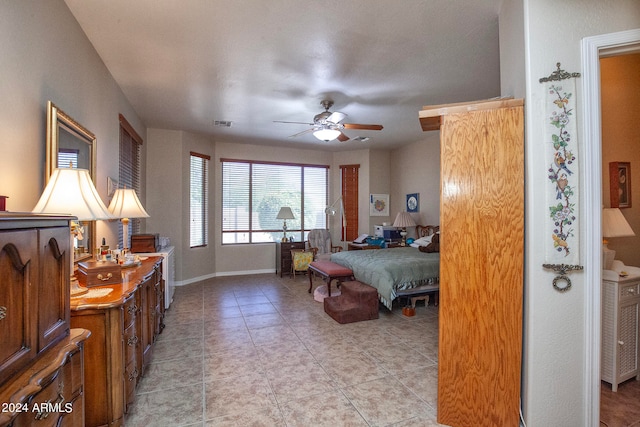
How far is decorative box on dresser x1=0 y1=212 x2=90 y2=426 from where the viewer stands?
831 millimetres

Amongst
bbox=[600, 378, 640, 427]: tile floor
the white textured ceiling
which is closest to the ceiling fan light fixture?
the white textured ceiling

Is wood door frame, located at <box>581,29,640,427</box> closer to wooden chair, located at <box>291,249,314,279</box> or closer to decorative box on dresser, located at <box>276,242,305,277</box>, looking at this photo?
wooden chair, located at <box>291,249,314,279</box>

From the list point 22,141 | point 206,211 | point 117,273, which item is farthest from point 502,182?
point 206,211

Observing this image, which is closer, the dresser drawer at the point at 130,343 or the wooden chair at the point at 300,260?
the dresser drawer at the point at 130,343

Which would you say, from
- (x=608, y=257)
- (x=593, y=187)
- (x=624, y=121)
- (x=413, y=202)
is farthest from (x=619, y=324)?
(x=413, y=202)

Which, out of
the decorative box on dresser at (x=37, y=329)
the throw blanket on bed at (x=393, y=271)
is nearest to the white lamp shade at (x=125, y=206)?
the decorative box on dresser at (x=37, y=329)

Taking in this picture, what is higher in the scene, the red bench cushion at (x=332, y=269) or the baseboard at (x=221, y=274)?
the red bench cushion at (x=332, y=269)

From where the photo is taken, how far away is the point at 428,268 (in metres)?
4.09

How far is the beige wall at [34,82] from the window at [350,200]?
17.2 feet

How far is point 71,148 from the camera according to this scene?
89.7 inches

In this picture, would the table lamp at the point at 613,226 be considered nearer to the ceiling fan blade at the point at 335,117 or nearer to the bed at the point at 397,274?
the bed at the point at 397,274

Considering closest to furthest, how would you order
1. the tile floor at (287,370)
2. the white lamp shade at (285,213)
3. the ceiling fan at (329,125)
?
the tile floor at (287,370), the ceiling fan at (329,125), the white lamp shade at (285,213)

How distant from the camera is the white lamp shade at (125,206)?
272 cm

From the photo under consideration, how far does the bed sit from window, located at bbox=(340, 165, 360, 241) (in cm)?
258
